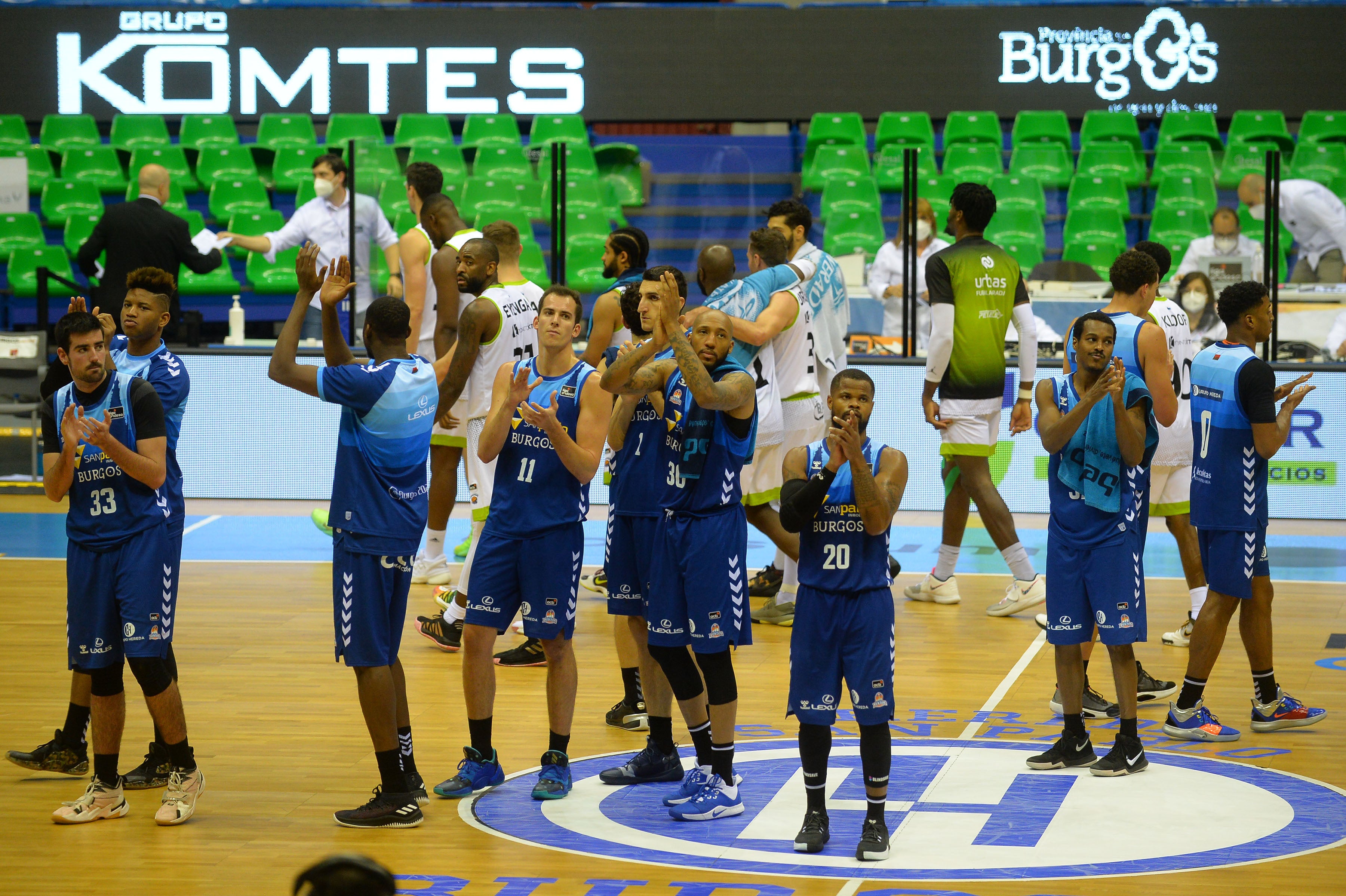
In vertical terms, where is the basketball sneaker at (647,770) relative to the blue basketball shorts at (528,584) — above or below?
below

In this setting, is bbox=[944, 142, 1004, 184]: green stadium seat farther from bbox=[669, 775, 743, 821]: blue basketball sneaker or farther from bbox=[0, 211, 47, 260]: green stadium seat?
bbox=[0, 211, 47, 260]: green stadium seat

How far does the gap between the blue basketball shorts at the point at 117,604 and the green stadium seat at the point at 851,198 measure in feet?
27.6

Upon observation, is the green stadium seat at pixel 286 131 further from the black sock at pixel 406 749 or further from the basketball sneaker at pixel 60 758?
the black sock at pixel 406 749

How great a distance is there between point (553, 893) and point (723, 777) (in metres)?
0.95

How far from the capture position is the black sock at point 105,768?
17.4 ft

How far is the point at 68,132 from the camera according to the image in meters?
16.8

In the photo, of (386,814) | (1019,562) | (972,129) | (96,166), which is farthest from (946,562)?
(96,166)

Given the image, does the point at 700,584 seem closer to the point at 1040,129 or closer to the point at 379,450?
the point at 379,450

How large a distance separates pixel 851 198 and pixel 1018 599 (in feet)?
16.6

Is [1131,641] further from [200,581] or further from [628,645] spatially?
[200,581]

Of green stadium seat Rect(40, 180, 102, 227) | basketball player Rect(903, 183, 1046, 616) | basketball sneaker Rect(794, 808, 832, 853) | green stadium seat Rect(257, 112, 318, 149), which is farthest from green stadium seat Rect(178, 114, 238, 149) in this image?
basketball sneaker Rect(794, 808, 832, 853)

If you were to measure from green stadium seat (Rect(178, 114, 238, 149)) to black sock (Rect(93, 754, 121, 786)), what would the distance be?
12328mm

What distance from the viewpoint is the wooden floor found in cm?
476

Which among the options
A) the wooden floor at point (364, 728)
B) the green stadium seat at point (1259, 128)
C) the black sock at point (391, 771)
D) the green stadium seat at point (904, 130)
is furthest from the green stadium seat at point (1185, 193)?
the black sock at point (391, 771)
